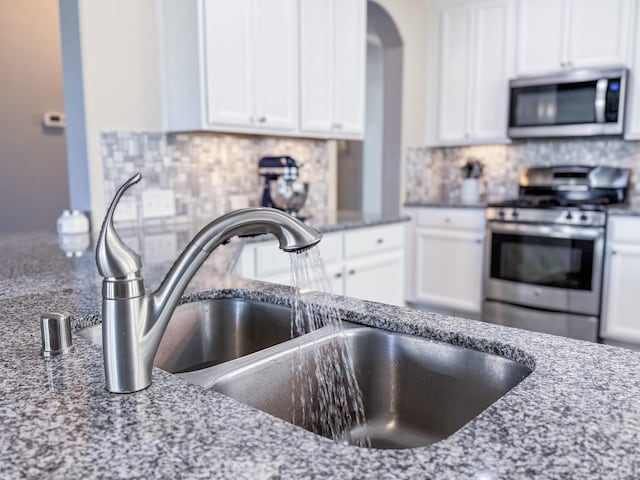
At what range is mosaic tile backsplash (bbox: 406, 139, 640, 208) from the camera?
363cm

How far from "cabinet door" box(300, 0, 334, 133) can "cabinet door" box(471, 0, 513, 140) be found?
4.70ft

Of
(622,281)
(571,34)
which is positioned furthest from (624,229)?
(571,34)

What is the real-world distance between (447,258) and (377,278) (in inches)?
41.3

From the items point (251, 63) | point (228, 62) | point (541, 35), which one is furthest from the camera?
point (541, 35)

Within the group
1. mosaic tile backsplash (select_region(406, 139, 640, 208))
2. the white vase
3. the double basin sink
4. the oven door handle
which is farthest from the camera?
the white vase

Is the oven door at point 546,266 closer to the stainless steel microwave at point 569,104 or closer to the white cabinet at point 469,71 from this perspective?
the stainless steel microwave at point 569,104

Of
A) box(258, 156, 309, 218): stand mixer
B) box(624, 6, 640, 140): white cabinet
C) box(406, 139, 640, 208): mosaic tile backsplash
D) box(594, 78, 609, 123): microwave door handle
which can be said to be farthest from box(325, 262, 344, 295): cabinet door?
box(624, 6, 640, 140): white cabinet

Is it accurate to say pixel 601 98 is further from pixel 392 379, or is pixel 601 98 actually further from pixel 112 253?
pixel 112 253

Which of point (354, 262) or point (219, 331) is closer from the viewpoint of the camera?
point (219, 331)

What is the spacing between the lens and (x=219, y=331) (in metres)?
1.27

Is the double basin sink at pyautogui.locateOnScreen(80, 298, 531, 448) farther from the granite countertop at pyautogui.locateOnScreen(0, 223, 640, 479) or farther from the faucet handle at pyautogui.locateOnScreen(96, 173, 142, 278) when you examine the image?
the faucet handle at pyautogui.locateOnScreen(96, 173, 142, 278)

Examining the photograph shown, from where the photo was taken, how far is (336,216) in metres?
3.07

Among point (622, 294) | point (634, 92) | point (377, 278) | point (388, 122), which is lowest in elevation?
point (622, 294)

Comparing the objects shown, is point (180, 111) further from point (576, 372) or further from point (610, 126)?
point (610, 126)
